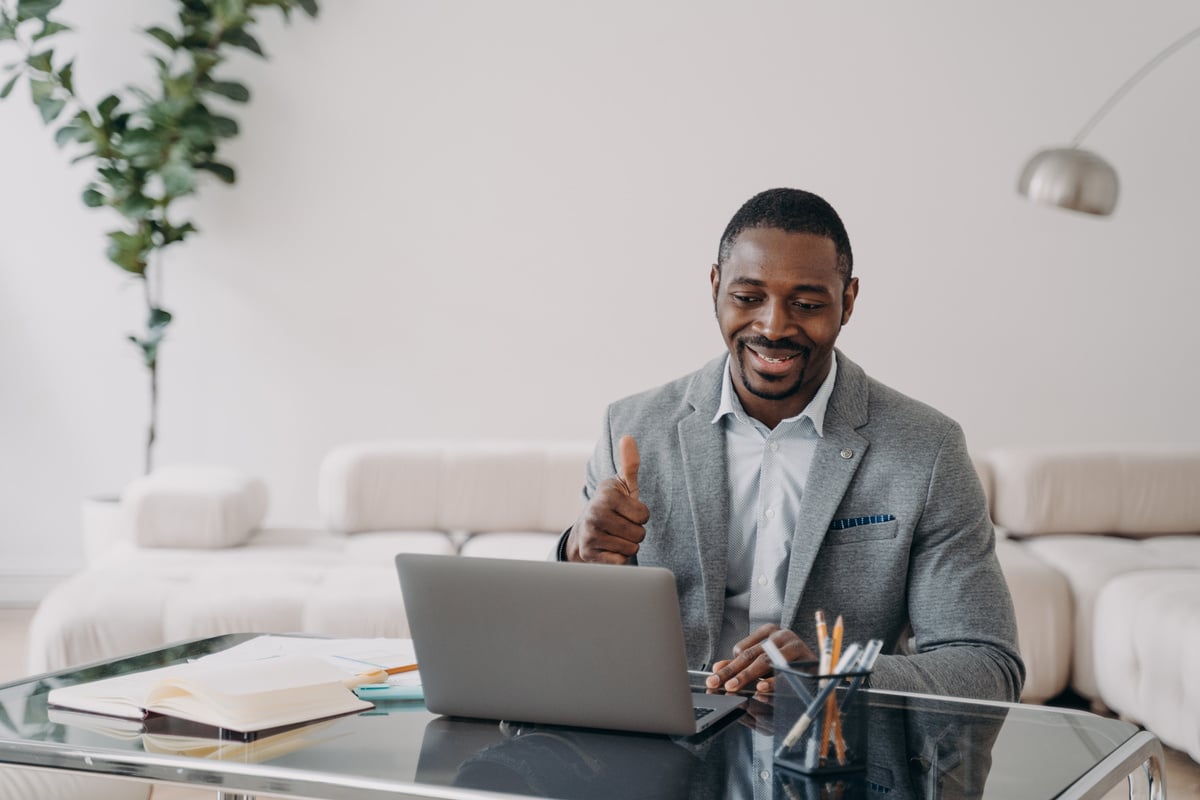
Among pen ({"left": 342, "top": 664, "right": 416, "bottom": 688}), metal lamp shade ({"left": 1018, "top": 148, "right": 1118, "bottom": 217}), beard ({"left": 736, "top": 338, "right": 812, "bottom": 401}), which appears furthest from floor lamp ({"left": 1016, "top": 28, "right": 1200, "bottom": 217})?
pen ({"left": 342, "top": 664, "right": 416, "bottom": 688})

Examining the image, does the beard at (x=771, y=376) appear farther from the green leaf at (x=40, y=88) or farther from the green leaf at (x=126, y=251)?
the green leaf at (x=40, y=88)

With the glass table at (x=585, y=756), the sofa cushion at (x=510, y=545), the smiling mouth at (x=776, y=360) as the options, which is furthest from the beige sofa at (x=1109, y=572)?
the glass table at (x=585, y=756)

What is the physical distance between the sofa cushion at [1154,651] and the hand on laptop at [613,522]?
1681 millimetres

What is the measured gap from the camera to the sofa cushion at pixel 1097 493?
12.1 feet

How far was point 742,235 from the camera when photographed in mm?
1705

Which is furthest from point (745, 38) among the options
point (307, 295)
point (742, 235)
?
point (742, 235)

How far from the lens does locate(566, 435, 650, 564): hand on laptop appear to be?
1.47 m

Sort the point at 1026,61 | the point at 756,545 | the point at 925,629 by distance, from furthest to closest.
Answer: the point at 1026,61, the point at 756,545, the point at 925,629

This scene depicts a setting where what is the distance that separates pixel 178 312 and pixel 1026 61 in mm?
3003

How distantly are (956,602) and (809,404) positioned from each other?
0.35 meters

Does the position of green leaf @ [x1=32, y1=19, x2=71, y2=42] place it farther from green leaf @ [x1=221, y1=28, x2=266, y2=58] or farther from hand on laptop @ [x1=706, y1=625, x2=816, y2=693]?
hand on laptop @ [x1=706, y1=625, x2=816, y2=693]

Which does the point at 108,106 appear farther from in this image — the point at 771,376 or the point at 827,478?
the point at 827,478

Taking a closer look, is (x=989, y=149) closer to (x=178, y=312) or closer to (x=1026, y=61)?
(x=1026, y=61)

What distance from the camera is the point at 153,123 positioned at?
412 centimetres
